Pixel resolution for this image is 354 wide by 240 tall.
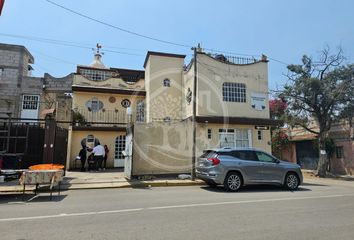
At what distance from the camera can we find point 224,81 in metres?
18.3

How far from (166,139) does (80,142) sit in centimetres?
768

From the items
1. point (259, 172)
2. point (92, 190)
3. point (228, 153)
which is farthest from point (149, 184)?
point (259, 172)

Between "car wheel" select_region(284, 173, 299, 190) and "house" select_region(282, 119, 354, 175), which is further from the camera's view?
"house" select_region(282, 119, 354, 175)

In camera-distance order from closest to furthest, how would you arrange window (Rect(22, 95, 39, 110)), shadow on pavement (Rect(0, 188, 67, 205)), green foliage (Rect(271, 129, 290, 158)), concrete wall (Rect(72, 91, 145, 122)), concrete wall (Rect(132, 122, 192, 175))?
shadow on pavement (Rect(0, 188, 67, 205)) → concrete wall (Rect(132, 122, 192, 175)) → concrete wall (Rect(72, 91, 145, 122)) → window (Rect(22, 95, 39, 110)) → green foliage (Rect(271, 129, 290, 158))

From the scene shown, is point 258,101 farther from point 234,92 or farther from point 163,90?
point 163,90

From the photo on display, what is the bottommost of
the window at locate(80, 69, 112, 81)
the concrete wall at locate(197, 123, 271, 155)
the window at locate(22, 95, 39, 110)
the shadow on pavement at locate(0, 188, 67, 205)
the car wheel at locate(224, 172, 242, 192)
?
the shadow on pavement at locate(0, 188, 67, 205)

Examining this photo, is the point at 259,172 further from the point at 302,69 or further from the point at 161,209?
the point at 302,69

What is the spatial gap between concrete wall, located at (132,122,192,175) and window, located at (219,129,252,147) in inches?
99.4

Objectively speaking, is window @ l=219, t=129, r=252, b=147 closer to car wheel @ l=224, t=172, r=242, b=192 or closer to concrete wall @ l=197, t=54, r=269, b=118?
concrete wall @ l=197, t=54, r=269, b=118

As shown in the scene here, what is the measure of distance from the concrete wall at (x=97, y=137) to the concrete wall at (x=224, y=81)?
7.09 metres

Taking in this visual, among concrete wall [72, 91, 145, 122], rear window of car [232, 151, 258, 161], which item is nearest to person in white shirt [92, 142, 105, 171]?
concrete wall [72, 91, 145, 122]

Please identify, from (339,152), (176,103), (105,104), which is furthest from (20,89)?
(339,152)

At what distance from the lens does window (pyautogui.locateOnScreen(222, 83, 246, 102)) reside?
1820 cm

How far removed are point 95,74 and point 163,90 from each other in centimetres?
626
